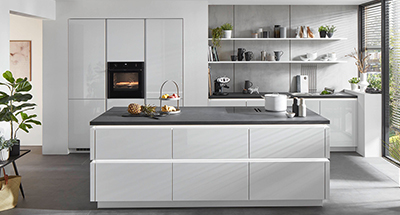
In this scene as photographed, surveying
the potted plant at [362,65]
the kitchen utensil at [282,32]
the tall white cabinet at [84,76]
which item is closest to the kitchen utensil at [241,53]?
the kitchen utensil at [282,32]

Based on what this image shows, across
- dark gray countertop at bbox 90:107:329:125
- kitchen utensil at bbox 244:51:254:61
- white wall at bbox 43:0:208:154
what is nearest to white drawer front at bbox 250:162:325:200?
dark gray countertop at bbox 90:107:329:125

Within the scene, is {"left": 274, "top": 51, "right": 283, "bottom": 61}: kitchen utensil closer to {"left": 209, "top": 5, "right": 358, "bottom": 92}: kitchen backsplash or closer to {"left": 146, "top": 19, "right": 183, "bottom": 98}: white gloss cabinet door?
{"left": 209, "top": 5, "right": 358, "bottom": 92}: kitchen backsplash

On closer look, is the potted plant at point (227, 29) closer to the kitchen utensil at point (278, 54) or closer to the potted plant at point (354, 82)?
the kitchen utensil at point (278, 54)

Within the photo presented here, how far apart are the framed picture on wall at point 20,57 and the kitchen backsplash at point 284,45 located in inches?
127

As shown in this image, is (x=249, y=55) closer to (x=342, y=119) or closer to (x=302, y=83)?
(x=302, y=83)

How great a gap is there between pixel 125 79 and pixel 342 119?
11.5 feet

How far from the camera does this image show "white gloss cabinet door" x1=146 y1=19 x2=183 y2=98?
586 cm

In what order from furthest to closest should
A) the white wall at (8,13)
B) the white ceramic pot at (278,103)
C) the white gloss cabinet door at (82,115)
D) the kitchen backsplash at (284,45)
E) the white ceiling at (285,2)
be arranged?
1. the kitchen backsplash at (284,45)
2. the white ceiling at (285,2)
3. the white gloss cabinet door at (82,115)
4. the white wall at (8,13)
5. the white ceramic pot at (278,103)

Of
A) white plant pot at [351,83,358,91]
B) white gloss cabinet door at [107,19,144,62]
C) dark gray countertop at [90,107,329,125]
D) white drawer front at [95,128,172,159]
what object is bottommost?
white drawer front at [95,128,172,159]

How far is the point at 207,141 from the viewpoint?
3.53m

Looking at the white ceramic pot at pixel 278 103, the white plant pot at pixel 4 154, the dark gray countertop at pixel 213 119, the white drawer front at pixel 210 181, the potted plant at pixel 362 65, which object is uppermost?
the potted plant at pixel 362 65

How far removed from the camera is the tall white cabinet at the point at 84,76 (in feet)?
19.3

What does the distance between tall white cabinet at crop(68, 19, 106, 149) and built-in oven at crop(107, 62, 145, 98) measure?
13 centimetres

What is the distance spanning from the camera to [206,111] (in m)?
4.19
